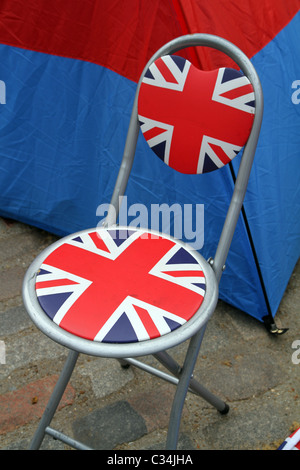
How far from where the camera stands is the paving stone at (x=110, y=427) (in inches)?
54.2

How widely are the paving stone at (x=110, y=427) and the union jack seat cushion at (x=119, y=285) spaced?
564mm

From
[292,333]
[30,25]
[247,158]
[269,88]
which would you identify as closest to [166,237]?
[247,158]

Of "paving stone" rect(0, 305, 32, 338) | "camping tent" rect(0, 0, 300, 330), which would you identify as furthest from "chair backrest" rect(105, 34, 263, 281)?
"paving stone" rect(0, 305, 32, 338)

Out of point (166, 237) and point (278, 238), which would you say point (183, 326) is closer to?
point (166, 237)

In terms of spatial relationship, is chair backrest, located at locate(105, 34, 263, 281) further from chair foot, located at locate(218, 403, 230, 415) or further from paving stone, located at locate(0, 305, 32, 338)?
paving stone, located at locate(0, 305, 32, 338)

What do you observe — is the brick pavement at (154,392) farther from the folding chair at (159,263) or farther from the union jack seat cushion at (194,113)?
the union jack seat cushion at (194,113)

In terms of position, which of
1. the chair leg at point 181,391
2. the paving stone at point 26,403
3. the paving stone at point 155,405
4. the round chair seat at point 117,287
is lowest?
the paving stone at point 26,403

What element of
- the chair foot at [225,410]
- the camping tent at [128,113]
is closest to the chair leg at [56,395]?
the chair foot at [225,410]

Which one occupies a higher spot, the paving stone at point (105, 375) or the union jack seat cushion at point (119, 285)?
the union jack seat cushion at point (119, 285)

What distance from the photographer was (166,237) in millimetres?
1172

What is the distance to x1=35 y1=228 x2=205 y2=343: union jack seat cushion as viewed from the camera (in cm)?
92

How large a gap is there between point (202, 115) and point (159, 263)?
34cm

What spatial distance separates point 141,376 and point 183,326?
689mm

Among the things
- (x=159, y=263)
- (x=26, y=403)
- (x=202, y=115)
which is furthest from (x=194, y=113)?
(x=26, y=403)
